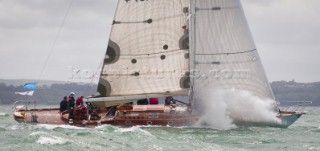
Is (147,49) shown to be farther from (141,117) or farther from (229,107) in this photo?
(229,107)

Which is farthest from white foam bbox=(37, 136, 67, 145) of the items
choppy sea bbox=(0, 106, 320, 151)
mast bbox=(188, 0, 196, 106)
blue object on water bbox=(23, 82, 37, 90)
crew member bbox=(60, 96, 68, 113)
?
blue object on water bbox=(23, 82, 37, 90)

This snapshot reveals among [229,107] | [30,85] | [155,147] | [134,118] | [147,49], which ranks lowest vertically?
[155,147]

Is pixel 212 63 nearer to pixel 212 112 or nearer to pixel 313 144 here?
pixel 212 112

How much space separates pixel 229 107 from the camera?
29.1 meters

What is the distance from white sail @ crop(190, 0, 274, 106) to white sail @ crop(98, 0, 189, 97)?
64cm

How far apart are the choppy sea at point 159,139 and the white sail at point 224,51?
2.14m

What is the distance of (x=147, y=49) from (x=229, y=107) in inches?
183

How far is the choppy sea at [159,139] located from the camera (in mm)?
20781

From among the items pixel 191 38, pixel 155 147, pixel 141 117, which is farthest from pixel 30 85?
pixel 155 147

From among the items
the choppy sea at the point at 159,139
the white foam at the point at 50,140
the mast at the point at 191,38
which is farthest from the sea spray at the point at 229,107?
the white foam at the point at 50,140

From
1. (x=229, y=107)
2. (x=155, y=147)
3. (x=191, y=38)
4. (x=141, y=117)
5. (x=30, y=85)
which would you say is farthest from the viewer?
(x=30, y=85)

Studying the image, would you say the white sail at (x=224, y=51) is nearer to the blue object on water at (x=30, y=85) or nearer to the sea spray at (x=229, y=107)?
the sea spray at (x=229, y=107)

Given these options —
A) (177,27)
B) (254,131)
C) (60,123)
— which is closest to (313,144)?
(254,131)

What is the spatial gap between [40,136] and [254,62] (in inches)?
440
